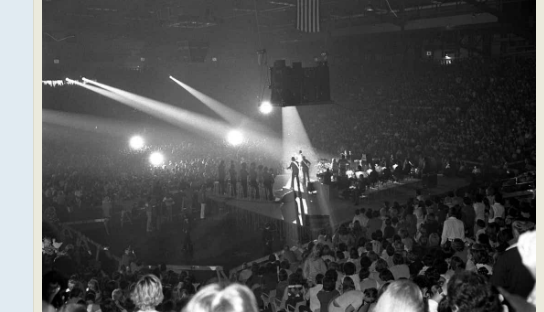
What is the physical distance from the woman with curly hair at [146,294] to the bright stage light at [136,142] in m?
25.6

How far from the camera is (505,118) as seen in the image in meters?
20.1

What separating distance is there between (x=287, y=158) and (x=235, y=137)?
5.00 metres

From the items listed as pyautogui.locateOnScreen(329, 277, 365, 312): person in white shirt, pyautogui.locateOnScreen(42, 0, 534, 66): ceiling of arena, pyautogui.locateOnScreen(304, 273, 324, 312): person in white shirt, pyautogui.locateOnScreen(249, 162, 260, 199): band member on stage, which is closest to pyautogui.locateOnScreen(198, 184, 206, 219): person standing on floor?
A: pyautogui.locateOnScreen(249, 162, 260, 199): band member on stage

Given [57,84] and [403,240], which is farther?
[57,84]

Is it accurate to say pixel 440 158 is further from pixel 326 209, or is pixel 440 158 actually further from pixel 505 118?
pixel 326 209

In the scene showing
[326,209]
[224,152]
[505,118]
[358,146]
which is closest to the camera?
[326,209]

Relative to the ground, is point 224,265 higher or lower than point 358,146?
lower

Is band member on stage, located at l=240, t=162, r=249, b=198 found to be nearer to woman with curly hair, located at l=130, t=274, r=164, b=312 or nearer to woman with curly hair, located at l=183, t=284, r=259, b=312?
woman with curly hair, located at l=130, t=274, r=164, b=312

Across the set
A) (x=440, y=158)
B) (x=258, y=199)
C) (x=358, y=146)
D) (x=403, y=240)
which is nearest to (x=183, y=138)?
(x=358, y=146)

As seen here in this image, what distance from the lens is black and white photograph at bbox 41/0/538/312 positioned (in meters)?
6.13

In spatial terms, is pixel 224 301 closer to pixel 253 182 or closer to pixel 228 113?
pixel 253 182

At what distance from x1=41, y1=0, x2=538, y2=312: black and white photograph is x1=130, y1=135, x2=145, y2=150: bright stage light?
12 centimetres

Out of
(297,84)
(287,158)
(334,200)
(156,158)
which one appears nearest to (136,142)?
(156,158)

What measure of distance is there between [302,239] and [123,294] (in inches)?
363
